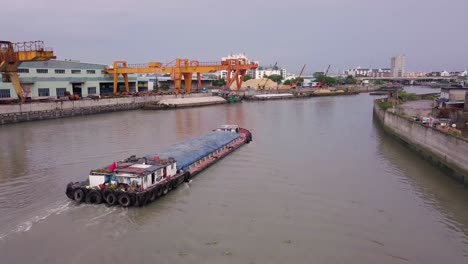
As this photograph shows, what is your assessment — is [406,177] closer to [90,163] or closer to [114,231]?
[114,231]

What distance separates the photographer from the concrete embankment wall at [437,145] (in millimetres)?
14086

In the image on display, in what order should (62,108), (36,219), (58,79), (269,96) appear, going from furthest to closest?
1. (269,96)
2. (58,79)
3. (62,108)
4. (36,219)

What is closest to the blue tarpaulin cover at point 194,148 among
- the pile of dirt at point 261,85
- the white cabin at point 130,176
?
the white cabin at point 130,176

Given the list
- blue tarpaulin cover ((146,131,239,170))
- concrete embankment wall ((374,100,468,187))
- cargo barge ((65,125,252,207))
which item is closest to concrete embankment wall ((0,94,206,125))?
blue tarpaulin cover ((146,131,239,170))

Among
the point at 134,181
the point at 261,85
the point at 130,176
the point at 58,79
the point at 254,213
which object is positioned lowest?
the point at 254,213

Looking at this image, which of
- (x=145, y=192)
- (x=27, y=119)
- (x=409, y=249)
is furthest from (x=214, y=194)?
(x=27, y=119)

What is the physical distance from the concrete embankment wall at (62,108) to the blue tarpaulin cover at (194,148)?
1865cm

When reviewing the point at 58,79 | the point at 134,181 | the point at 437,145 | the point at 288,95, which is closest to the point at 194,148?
the point at 134,181

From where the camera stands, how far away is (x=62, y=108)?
1405 inches

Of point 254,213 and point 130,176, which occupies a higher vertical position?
point 130,176

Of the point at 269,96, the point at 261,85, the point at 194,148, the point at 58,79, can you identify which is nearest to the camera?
the point at 194,148

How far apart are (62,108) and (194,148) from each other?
78.0ft

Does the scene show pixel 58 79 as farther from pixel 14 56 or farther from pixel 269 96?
pixel 269 96

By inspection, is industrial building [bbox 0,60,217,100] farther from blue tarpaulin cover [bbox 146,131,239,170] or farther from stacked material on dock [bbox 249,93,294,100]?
blue tarpaulin cover [bbox 146,131,239,170]
